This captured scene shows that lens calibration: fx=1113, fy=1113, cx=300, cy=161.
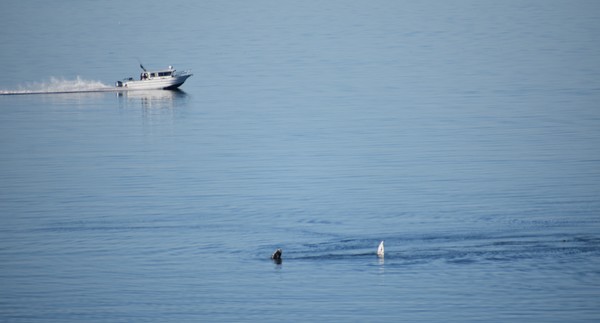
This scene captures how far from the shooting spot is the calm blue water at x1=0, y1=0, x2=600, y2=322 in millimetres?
44750

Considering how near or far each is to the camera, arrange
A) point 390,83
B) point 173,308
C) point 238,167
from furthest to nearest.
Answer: point 390,83 → point 238,167 → point 173,308

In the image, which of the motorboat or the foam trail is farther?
the motorboat

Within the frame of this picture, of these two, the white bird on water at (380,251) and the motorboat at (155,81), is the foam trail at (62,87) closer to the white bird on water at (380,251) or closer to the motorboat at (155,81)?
the motorboat at (155,81)

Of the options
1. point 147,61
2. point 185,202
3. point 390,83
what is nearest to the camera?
point 185,202

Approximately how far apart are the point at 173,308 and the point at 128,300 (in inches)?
87.7

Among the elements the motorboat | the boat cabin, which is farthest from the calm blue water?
the boat cabin

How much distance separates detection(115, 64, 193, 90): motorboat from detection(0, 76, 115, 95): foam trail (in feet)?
6.15

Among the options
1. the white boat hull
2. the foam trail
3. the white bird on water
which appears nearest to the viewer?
the white bird on water

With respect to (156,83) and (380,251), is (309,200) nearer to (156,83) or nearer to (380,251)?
(380,251)

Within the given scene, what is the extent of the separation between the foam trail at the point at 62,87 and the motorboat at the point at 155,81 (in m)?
1.87

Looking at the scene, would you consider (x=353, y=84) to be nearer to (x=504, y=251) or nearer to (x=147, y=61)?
(x=147, y=61)

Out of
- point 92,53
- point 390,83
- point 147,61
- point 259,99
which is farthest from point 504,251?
point 92,53

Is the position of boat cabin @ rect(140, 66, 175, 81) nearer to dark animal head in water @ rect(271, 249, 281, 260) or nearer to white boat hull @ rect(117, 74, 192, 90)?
white boat hull @ rect(117, 74, 192, 90)

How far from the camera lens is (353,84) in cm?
12225
